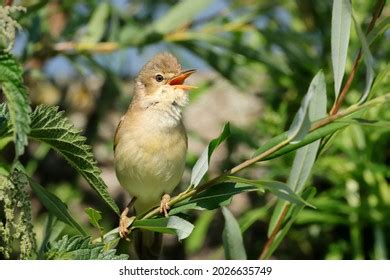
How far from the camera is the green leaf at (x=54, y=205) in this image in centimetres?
172

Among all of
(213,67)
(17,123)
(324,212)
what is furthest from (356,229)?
(17,123)

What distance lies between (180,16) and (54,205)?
174cm

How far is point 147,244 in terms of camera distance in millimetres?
2738

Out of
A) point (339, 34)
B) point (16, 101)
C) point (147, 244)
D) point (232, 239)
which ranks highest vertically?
point (339, 34)

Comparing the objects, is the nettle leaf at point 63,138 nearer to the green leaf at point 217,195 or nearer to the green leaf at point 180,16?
the green leaf at point 217,195

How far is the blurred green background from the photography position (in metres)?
3.37

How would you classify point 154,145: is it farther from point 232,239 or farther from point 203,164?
point 203,164

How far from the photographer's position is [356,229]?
398cm

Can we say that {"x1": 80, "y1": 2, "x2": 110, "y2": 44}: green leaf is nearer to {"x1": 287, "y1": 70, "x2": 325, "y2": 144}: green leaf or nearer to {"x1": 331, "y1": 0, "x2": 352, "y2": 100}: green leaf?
{"x1": 331, "y1": 0, "x2": 352, "y2": 100}: green leaf

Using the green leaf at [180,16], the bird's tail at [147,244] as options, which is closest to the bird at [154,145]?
the bird's tail at [147,244]

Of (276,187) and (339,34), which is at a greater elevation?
(339,34)

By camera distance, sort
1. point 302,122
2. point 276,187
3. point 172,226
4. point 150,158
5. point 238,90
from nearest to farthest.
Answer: point 302,122
point 276,187
point 172,226
point 150,158
point 238,90

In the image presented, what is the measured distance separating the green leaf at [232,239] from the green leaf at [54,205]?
0.33 metres

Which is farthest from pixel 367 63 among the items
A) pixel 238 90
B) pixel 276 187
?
pixel 238 90
